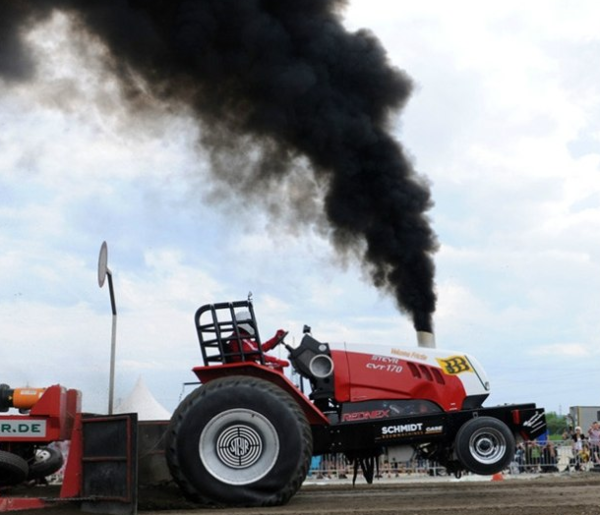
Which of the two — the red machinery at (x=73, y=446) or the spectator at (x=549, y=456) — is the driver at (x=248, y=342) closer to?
the red machinery at (x=73, y=446)

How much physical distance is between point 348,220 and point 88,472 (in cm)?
708

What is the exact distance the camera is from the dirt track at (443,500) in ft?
26.3

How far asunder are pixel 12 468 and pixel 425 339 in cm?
555

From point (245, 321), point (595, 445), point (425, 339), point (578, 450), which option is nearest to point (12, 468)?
point (245, 321)

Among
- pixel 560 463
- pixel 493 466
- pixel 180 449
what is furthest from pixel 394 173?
pixel 560 463

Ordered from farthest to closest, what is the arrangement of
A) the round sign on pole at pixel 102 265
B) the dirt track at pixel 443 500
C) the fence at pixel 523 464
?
the fence at pixel 523 464 < the round sign on pole at pixel 102 265 < the dirt track at pixel 443 500

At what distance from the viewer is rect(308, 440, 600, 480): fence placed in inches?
722

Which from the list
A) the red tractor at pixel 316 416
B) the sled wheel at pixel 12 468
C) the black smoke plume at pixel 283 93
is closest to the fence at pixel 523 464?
the black smoke plume at pixel 283 93

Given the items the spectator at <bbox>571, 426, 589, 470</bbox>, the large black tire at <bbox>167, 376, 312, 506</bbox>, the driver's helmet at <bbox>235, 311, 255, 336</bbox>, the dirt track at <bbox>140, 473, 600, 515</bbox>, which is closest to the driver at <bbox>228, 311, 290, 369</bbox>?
the driver's helmet at <bbox>235, 311, 255, 336</bbox>

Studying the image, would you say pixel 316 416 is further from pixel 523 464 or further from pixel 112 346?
pixel 523 464

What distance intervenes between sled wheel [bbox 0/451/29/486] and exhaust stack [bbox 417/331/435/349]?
17.3ft

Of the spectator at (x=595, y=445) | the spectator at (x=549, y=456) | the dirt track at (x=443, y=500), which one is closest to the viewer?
the dirt track at (x=443, y=500)

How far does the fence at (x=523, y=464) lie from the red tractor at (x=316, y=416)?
7758mm

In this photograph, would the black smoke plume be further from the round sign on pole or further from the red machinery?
the red machinery
